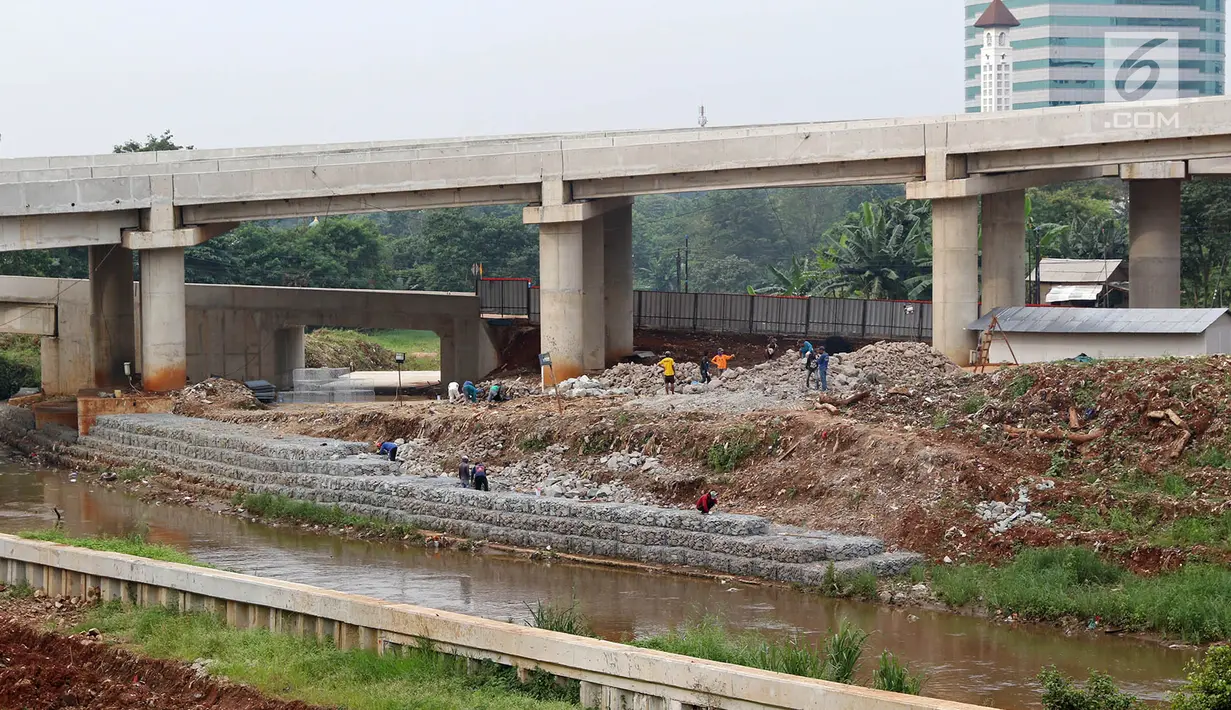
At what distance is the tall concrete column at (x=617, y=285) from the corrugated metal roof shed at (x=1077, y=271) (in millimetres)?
15245

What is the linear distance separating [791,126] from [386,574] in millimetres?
22542

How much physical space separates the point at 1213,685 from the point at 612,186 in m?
31.4

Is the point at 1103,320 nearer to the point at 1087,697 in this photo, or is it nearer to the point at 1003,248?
the point at 1003,248

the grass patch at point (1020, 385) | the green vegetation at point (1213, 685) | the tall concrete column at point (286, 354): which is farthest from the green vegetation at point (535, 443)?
the tall concrete column at point (286, 354)

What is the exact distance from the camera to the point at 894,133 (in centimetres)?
3878

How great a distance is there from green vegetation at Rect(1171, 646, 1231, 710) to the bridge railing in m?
1.99

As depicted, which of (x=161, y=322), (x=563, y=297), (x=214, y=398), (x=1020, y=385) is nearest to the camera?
(x=1020, y=385)

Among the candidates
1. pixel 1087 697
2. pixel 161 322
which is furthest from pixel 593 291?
pixel 1087 697

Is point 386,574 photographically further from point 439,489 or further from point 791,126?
point 791,126

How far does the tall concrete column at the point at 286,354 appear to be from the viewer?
184ft

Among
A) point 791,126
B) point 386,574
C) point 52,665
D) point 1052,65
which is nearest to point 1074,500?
point 386,574

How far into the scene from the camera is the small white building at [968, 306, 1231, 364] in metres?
35.8

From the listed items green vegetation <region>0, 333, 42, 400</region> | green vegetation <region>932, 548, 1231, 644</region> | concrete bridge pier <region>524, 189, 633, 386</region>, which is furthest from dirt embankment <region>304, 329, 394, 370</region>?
green vegetation <region>932, 548, 1231, 644</region>

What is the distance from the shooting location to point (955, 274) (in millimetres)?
39062
